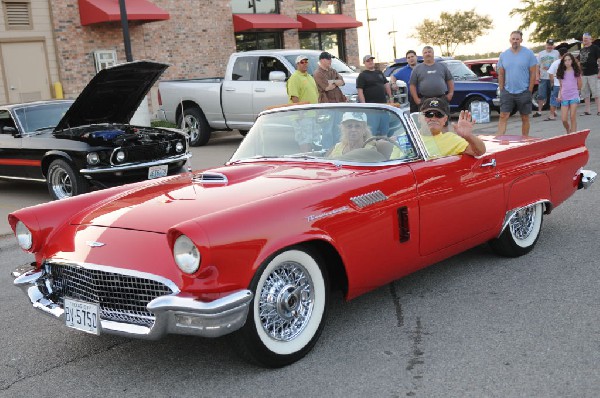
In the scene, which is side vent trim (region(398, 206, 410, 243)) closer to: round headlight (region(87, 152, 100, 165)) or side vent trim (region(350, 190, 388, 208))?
side vent trim (region(350, 190, 388, 208))

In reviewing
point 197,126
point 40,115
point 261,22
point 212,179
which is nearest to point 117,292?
point 212,179

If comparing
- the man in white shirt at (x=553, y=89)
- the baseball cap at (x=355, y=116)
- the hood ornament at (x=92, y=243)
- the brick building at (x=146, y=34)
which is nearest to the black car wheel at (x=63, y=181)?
the baseball cap at (x=355, y=116)

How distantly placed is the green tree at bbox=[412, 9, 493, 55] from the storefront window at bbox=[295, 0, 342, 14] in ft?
122

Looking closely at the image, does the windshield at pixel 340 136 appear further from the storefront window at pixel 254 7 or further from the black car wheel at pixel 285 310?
the storefront window at pixel 254 7

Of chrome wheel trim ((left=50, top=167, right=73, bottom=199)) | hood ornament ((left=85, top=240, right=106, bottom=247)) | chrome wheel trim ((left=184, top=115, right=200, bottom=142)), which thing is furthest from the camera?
chrome wheel trim ((left=184, top=115, right=200, bottom=142))

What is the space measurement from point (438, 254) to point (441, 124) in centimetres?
107

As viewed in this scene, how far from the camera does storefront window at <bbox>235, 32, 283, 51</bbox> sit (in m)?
24.4

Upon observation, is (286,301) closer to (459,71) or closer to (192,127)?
(192,127)

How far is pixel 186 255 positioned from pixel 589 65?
14.4 metres

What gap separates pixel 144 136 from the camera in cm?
934

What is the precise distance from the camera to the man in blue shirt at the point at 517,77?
9906 millimetres

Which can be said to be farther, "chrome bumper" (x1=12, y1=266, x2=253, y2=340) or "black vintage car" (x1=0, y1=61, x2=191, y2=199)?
"black vintage car" (x1=0, y1=61, x2=191, y2=199)

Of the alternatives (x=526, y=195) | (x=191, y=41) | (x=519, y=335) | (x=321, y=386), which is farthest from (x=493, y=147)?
(x=191, y=41)

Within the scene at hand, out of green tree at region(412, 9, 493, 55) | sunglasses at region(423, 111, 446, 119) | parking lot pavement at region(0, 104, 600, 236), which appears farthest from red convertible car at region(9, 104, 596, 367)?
green tree at region(412, 9, 493, 55)
